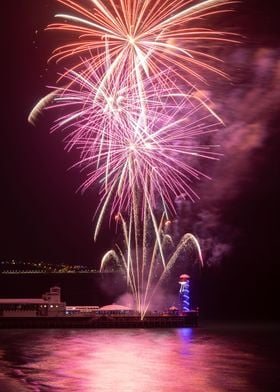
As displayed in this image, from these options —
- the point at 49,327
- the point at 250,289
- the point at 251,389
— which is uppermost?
the point at 250,289

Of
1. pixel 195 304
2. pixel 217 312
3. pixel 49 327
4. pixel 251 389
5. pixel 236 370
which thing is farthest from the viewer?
pixel 195 304

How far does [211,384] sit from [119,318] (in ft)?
104

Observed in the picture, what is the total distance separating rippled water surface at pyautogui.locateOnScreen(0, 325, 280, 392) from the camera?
19.6m

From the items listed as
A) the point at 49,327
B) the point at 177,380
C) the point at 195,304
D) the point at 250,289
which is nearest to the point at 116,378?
the point at 177,380

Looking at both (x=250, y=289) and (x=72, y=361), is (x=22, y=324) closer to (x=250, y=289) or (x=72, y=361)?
(x=72, y=361)

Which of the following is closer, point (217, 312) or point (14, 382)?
point (14, 382)

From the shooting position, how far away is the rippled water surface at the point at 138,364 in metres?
19.6

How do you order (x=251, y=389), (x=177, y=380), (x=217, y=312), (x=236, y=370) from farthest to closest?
(x=217, y=312)
(x=236, y=370)
(x=177, y=380)
(x=251, y=389)

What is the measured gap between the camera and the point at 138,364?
24.6 m

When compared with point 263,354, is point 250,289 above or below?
above

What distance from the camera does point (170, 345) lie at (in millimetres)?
33594

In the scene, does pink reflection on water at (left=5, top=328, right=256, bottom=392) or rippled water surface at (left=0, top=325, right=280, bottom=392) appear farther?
rippled water surface at (left=0, top=325, right=280, bottom=392)

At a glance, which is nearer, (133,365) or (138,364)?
(133,365)

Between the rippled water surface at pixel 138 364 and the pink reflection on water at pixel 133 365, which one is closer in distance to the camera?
the pink reflection on water at pixel 133 365
